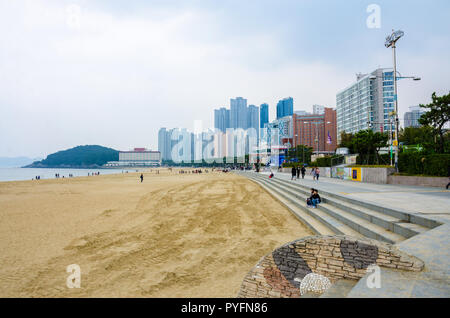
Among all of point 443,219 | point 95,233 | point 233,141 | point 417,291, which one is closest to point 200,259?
point 417,291

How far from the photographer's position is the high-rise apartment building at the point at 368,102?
96562mm

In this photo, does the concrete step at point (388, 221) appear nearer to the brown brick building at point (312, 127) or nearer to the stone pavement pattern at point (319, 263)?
the stone pavement pattern at point (319, 263)

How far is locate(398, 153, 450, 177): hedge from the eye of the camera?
14.4 meters

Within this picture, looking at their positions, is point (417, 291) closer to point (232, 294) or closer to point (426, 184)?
point (232, 294)

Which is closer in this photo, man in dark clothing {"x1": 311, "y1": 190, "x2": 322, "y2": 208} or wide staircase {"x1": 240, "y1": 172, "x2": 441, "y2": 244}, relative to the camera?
wide staircase {"x1": 240, "y1": 172, "x2": 441, "y2": 244}

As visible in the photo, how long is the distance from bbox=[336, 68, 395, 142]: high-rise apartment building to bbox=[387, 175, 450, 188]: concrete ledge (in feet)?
280

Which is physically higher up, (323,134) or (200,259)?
(323,134)

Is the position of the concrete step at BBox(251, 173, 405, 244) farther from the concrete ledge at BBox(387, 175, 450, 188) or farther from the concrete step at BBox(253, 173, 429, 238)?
the concrete ledge at BBox(387, 175, 450, 188)

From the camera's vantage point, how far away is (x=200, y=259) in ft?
19.2

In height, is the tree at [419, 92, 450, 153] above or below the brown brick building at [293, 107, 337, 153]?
below

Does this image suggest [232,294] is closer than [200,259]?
Yes

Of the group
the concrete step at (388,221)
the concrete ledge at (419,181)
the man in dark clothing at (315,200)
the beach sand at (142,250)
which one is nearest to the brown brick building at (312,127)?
the concrete ledge at (419,181)

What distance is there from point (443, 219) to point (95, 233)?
36.3 ft

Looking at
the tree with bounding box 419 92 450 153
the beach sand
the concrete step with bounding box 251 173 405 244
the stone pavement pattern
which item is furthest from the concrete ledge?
the stone pavement pattern
